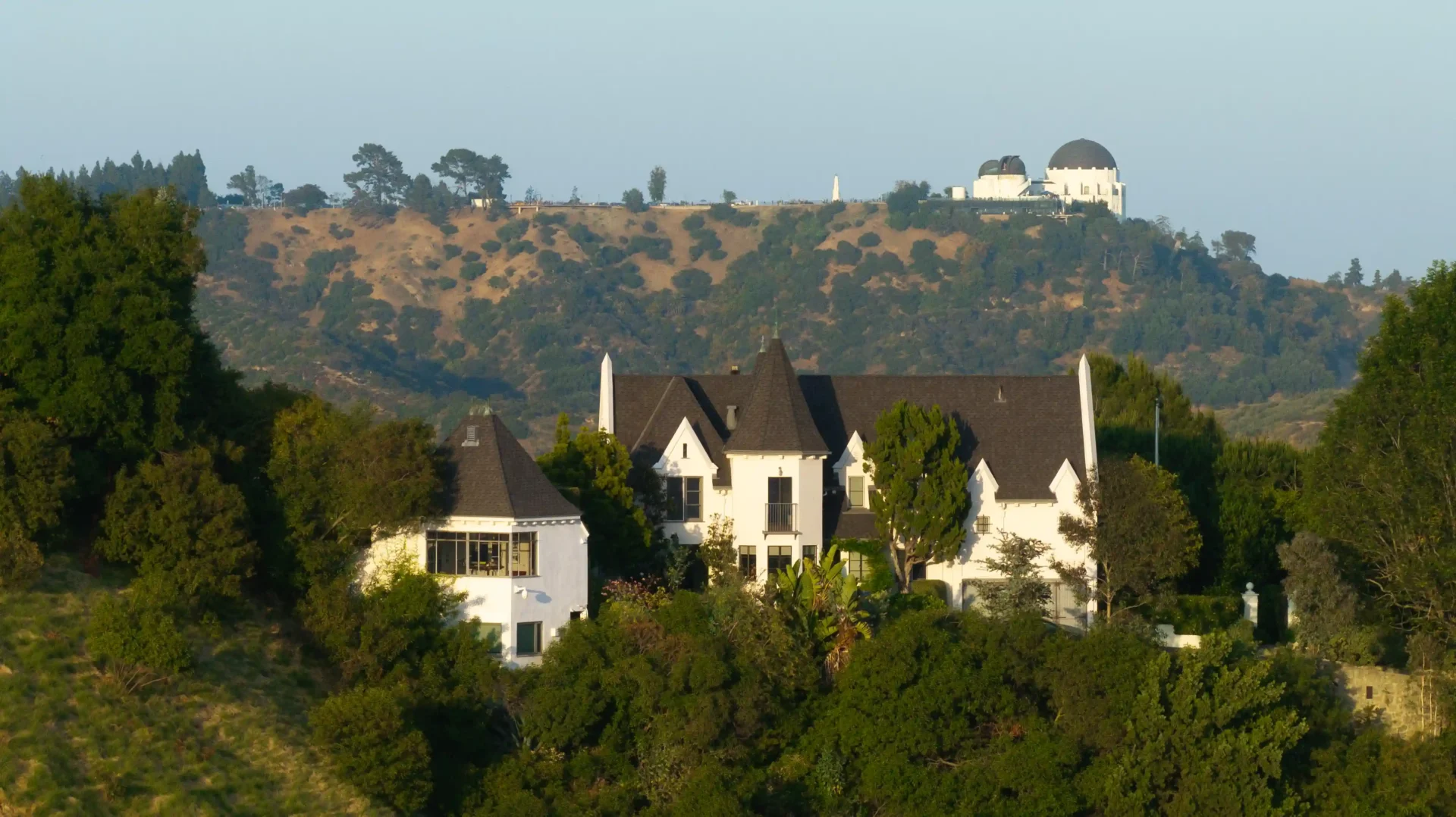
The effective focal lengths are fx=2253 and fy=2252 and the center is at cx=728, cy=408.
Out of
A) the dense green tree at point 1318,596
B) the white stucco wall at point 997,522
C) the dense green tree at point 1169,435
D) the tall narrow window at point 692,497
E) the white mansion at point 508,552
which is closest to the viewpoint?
the white mansion at point 508,552

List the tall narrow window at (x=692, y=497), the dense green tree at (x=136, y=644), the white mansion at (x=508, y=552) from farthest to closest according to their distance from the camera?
1. the tall narrow window at (x=692, y=497)
2. the white mansion at (x=508, y=552)
3. the dense green tree at (x=136, y=644)

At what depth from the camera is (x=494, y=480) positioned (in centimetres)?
5153

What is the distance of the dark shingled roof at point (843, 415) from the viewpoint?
184 ft

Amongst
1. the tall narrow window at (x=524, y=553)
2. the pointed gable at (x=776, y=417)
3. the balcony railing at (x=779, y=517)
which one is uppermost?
the pointed gable at (x=776, y=417)

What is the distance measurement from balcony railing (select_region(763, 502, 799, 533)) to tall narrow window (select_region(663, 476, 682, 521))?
2181 millimetres

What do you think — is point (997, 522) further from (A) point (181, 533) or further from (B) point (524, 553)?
(A) point (181, 533)

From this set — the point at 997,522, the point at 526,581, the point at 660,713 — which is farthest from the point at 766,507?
the point at 660,713

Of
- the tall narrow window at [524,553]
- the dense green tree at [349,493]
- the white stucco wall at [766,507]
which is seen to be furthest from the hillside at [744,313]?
the tall narrow window at [524,553]

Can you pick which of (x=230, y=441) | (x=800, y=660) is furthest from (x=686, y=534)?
(x=230, y=441)

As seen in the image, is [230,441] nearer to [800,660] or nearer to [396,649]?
[396,649]

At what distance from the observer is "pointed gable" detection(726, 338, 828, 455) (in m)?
55.6

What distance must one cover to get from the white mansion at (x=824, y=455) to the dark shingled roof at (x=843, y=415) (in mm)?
39

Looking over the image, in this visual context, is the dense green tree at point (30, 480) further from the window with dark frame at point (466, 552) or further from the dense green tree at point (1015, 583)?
the dense green tree at point (1015, 583)

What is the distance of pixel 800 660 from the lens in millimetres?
50281
